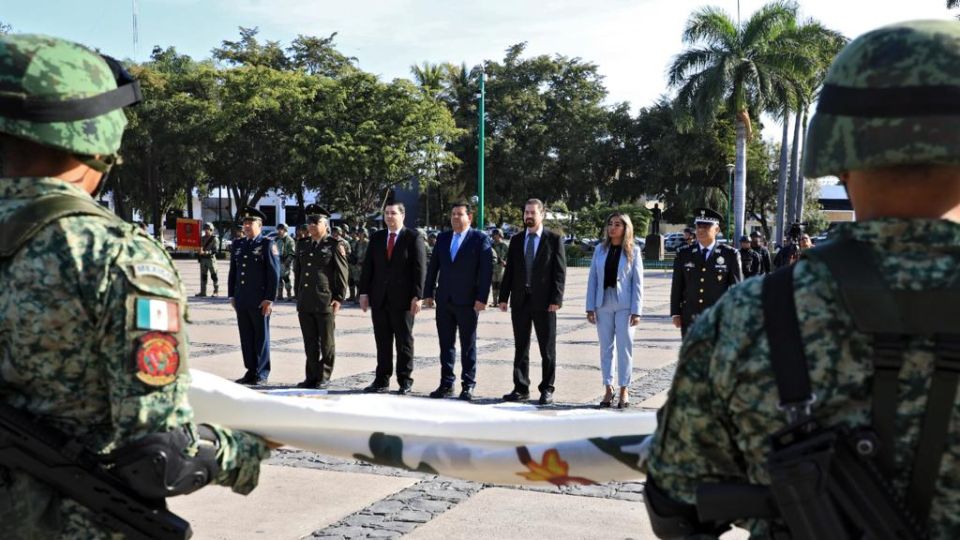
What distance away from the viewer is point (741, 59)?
33.5m

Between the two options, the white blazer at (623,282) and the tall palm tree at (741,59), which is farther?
the tall palm tree at (741,59)

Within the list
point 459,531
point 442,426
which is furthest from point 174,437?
point 459,531

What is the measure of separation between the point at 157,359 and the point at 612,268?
263 inches

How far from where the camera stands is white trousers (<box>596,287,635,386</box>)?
26.6ft

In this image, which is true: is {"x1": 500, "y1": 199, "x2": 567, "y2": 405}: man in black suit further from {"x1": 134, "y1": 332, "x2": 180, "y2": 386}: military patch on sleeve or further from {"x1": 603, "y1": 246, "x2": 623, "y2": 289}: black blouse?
{"x1": 134, "y1": 332, "x2": 180, "y2": 386}: military patch on sleeve

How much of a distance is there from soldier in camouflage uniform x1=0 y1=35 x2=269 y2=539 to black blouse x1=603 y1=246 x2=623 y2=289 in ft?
21.4

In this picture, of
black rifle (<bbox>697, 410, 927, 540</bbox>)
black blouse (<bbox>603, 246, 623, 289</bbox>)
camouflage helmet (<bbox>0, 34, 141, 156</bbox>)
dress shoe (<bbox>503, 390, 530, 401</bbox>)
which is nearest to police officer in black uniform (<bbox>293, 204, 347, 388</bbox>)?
dress shoe (<bbox>503, 390, 530, 401</bbox>)

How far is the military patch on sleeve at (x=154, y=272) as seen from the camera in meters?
2.01

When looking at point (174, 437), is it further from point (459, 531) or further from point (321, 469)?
point (321, 469)

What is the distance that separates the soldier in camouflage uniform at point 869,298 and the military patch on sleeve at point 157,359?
1.09 m

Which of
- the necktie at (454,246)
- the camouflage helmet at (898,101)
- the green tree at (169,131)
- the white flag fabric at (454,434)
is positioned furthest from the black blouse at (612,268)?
the green tree at (169,131)

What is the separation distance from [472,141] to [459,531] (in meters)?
51.0

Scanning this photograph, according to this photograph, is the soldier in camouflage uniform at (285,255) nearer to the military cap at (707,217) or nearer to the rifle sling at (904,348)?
the military cap at (707,217)

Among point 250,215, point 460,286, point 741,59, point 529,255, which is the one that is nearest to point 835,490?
point 529,255
